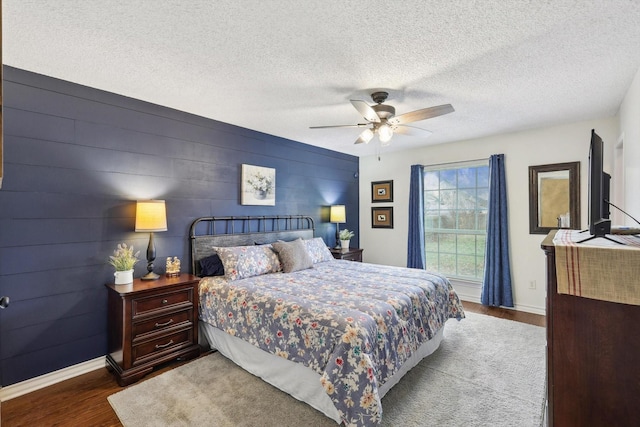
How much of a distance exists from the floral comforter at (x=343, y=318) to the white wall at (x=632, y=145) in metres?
1.76

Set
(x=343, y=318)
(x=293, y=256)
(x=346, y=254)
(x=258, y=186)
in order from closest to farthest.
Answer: (x=343, y=318), (x=293, y=256), (x=258, y=186), (x=346, y=254)

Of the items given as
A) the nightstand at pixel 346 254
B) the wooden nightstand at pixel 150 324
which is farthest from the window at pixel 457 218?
the wooden nightstand at pixel 150 324

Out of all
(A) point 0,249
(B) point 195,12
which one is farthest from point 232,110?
(A) point 0,249

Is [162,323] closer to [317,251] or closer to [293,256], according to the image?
[293,256]

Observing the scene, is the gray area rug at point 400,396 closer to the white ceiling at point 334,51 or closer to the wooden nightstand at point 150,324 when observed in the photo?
the wooden nightstand at point 150,324

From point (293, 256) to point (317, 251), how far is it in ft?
2.06

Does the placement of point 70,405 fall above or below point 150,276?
below

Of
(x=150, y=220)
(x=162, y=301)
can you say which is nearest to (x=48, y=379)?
(x=162, y=301)

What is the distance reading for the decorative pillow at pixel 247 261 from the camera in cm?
321

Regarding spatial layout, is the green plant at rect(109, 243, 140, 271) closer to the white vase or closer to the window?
the white vase

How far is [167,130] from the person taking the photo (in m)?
3.33

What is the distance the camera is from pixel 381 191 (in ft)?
18.9

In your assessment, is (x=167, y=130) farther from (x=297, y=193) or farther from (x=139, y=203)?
(x=297, y=193)

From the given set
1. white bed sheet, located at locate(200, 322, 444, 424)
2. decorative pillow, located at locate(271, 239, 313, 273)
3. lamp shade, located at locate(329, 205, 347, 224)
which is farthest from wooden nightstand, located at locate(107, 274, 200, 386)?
lamp shade, located at locate(329, 205, 347, 224)
